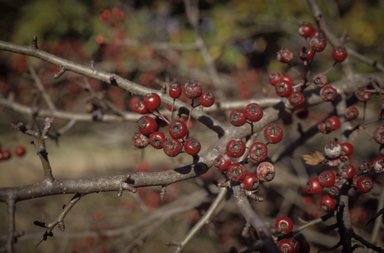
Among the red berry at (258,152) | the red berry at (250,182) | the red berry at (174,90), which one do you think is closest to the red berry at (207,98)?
the red berry at (174,90)

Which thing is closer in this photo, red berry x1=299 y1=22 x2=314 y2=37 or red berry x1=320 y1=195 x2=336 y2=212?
red berry x1=320 y1=195 x2=336 y2=212

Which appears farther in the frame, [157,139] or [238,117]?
[238,117]

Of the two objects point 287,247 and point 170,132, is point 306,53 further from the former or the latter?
point 287,247

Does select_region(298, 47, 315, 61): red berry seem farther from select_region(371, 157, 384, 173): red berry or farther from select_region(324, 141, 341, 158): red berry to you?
select_region(371, 157, 384, 173): red berry

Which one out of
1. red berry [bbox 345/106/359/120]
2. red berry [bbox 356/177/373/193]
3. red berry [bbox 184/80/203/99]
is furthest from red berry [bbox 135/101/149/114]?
red berry [bbox 345/106/359/120]

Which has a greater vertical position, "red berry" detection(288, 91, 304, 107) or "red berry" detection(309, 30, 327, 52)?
"red berry" detection(309, 30, 327, 52)

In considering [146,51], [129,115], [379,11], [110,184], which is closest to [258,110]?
[110,184]

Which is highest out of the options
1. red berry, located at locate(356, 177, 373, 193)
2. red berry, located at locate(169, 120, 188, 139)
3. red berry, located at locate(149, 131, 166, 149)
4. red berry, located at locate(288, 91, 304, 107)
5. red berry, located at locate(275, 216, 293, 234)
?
red berry, located at locate(288, 91, 304, 107)

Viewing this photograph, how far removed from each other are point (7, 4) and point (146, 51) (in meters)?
6.10

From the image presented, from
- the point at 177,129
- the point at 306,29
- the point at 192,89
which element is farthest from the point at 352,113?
the point at 177,129

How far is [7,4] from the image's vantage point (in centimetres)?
796

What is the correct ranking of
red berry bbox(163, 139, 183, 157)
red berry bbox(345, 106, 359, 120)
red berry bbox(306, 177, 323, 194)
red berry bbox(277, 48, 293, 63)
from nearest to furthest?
red berry bbox(163, 139, 183, 157) < red berry bbox(306, 177, 323, 194) < red berry bbox(277, 48, 293, 63) < red berry bbox(345, 106, 359, 120)

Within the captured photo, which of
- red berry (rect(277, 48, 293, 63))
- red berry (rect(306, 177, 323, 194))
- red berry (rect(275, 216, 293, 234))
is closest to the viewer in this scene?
red berry (rect(275, 216, 293, 234))

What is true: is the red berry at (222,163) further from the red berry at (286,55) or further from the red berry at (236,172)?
the red berry at (286,55)
